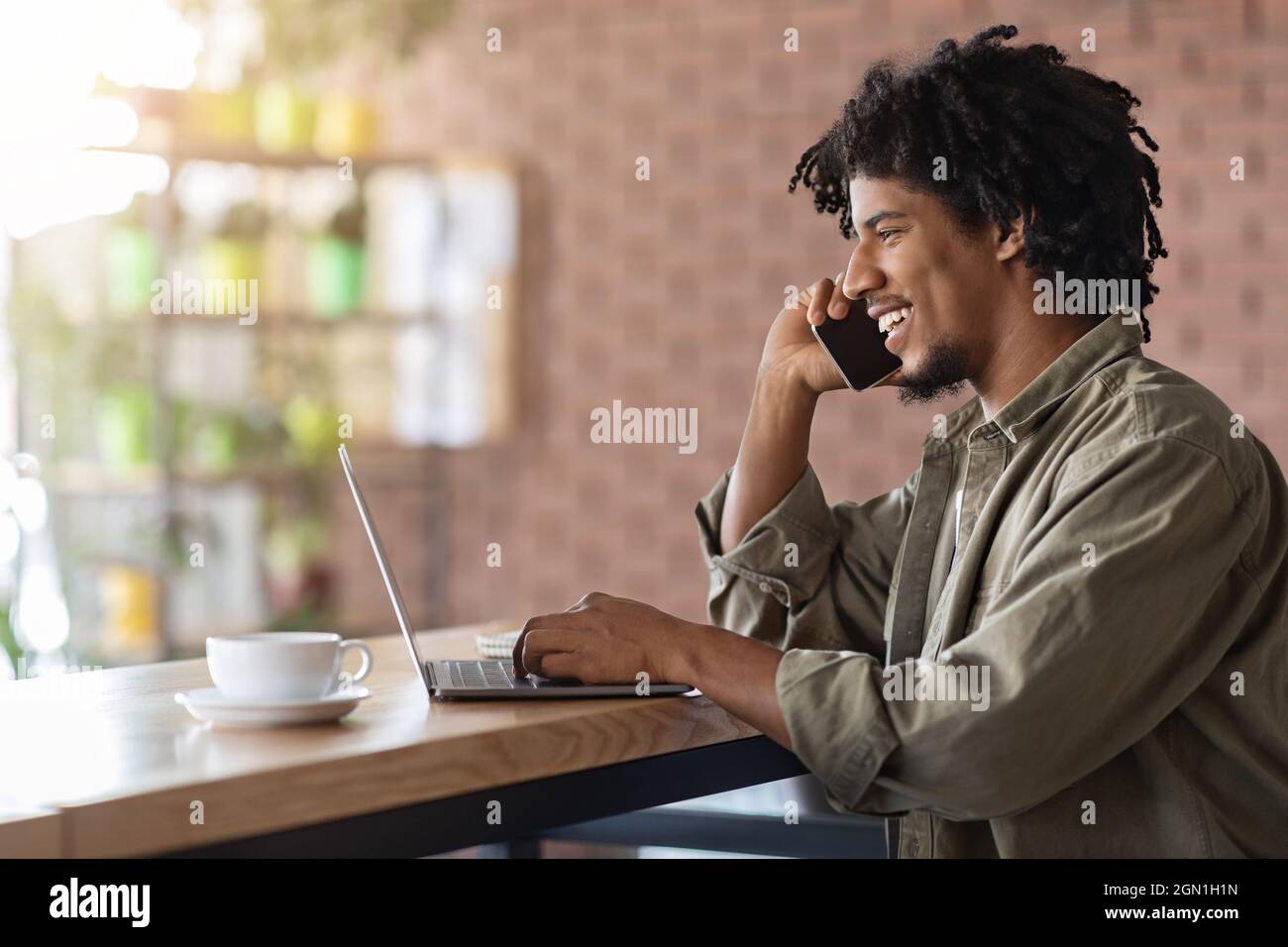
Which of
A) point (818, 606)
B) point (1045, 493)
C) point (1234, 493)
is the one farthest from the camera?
point (818, 606)

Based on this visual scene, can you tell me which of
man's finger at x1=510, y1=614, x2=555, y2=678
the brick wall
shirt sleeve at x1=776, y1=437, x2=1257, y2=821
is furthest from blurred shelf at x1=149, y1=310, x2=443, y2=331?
shirt sleeve at x1=776, y1=437, x2=1257, y2=821

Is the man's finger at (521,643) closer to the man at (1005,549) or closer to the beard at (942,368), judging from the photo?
the man at (1005,549)

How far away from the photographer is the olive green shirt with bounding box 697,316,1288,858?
1254mm

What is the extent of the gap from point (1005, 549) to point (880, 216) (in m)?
0.43

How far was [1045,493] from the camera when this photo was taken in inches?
56.6

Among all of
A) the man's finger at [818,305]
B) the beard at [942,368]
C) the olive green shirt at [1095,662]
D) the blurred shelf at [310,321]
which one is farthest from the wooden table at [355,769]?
the blurred shelf at [310,321]

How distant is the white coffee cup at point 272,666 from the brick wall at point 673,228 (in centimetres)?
300

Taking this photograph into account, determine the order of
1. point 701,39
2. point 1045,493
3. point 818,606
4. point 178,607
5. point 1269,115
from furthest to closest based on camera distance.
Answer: point 701,39, point 178,607, point 1269,115, point 818,606, point 1045,493

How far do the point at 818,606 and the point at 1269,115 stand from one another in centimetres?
265

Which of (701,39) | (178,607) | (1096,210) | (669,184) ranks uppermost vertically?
(701,39)

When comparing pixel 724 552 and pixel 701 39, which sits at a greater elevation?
pixel 701 39

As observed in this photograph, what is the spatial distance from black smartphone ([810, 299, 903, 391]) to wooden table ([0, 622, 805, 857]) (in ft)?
1.70
